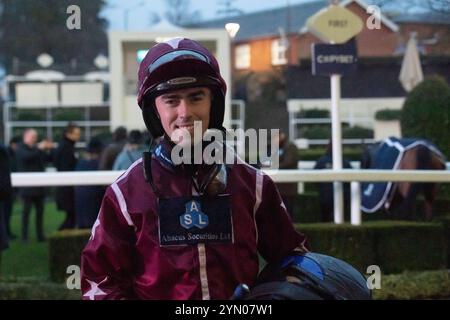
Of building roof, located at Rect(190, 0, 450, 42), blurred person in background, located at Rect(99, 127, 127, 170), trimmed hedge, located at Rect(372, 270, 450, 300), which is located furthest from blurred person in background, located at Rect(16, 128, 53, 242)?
trimmed hedge, located at Rect(372, 270, 450, 300)

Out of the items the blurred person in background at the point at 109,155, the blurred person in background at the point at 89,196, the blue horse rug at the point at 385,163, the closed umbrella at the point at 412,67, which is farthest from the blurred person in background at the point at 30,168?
the blue horse rug at the point at 385,163

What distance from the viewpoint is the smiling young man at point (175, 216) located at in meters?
1.73

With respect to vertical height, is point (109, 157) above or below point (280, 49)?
below

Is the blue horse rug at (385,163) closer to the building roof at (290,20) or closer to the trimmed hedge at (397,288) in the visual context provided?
the trimmed hedge at (397,288)

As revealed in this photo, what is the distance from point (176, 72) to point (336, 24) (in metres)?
4.47

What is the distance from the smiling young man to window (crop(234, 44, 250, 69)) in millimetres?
11619

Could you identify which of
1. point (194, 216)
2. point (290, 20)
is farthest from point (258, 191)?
point (290, 20)

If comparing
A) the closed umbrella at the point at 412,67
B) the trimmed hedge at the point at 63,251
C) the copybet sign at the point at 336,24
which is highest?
the copybet sign at the point at 336,24

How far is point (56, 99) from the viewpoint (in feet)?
53.8

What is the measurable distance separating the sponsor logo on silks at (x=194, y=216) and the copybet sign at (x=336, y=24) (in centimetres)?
426

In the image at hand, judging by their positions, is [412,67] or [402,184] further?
[412,67]

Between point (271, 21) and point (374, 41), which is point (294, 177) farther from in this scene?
point (271, 21)

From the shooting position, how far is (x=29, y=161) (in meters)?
9.67
